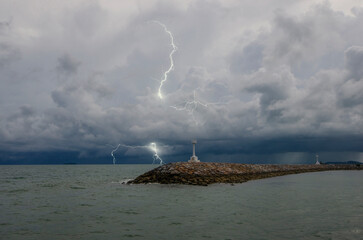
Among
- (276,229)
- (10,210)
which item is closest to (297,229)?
(276,229)

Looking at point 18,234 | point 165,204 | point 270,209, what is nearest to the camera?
point 18,234

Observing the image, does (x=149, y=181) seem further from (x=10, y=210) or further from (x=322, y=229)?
(x=322, y=229)

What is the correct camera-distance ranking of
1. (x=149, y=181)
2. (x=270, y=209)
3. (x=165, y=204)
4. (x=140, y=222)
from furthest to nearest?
1. (x=149, y=181)
2. (x=165, y=204)
3. (x=270, y=209)
4. (x=140, y=222)

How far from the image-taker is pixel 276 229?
12227 millimetres

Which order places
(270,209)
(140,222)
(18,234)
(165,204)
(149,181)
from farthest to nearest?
(149,181) < (165,204) < (270,209) < (140,222) < (18,234)

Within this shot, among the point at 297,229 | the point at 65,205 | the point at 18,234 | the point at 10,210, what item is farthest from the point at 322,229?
the point at 10,210

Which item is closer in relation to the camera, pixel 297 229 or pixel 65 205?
pixel 297 229

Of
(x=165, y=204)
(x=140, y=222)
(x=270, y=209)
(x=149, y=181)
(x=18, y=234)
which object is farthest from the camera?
(x=149, y=181)

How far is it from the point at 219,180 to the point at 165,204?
61.4 ft

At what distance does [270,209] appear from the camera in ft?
57.0

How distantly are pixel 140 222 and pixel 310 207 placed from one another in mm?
11072

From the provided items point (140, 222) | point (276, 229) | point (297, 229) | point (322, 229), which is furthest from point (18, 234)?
point (322, 229)

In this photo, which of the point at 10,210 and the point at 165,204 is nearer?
the point at 10,210

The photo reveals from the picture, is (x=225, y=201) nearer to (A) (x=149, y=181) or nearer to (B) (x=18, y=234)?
(B) (x=18, y=234)
